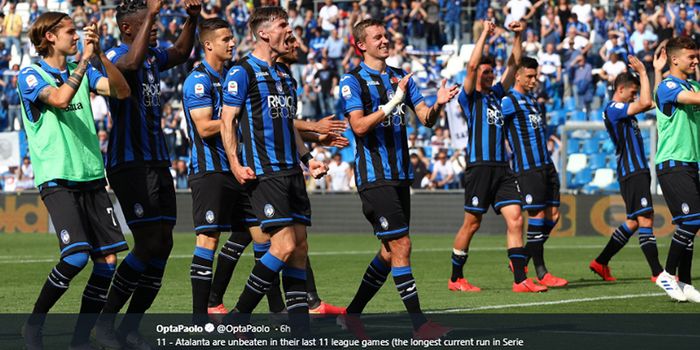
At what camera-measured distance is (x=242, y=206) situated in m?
10.1

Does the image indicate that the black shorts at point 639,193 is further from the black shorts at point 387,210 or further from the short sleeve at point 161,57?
the short sleeve at point 161,57

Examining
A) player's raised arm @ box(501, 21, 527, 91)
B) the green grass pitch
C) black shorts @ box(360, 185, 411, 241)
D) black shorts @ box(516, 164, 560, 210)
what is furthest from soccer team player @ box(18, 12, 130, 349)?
black shorts @ box(516, 164, 560, 210)

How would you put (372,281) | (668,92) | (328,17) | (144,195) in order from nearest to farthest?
(144,195) → (372,281) → (668,92) → (328,17)

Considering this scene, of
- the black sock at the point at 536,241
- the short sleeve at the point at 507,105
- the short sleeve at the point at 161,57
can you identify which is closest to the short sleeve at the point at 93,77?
the short sleeve at the point at 161,57

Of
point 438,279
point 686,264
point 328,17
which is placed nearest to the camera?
point 686,264

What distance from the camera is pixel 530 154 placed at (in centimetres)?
1460

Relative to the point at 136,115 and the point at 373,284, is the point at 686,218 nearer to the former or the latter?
the point at 373,284

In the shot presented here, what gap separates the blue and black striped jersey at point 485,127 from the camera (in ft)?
44.1

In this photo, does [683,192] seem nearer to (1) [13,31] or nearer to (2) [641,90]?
(2) [641,90]

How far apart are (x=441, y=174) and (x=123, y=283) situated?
18963mm

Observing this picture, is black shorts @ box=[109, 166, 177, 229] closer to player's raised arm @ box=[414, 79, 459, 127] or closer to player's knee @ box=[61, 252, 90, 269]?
player's knee @ box=[61, 252, 90, 269]

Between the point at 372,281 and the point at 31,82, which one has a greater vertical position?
the point at 31,82

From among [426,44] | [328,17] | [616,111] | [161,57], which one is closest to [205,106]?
[161,57]

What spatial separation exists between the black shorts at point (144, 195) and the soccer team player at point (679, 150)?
17.5 feet
